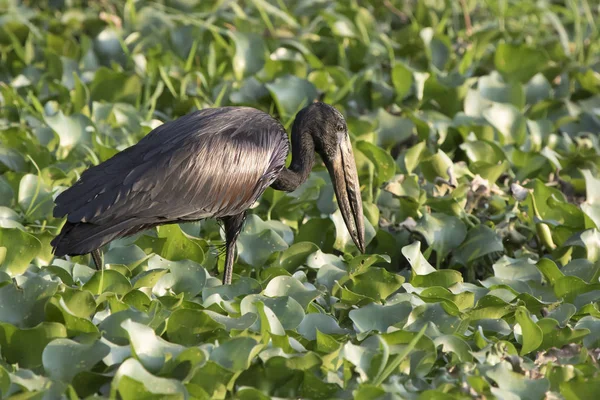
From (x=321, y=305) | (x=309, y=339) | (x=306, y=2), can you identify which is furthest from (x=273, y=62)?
(x=309, y=339)

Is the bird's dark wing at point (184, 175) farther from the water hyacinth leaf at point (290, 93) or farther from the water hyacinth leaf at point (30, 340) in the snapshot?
the water hyacinth leaf at point (290, 93)

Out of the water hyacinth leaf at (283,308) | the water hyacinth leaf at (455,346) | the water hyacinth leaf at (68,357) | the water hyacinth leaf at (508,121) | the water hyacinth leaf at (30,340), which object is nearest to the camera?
the water hyacinth leaf at (68,357)

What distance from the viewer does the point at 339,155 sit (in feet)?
17.8

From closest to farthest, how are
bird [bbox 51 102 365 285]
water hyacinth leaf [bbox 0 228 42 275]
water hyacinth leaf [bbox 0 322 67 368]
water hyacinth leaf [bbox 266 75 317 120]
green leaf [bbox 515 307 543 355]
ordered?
water hyacinth leaf [bbox 0 322 67 368]
green leaf [bbox 515 307 543 355]
bird [bbox 51 102 365 285]
water hyacinth leaf [bbox 0 228 42 275]
water hyacinth leaf [bbox 266 75 317 120]

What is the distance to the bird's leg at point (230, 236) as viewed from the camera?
16.4 feet

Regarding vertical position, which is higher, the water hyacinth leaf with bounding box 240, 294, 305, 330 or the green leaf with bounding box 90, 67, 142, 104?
the water hyacinth leaf with bounding box 240, 294, 305, 330

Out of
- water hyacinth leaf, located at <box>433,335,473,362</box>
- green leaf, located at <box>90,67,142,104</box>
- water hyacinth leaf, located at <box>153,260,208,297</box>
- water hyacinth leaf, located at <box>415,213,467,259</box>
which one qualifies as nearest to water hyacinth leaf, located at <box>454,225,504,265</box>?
water hyacinth leaf, located at <box>415,213,467,259</box>

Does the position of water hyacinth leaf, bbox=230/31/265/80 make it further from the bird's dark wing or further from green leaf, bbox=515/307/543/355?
green leaf, bbox=515/307/543/355

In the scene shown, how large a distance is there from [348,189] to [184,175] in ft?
3.30

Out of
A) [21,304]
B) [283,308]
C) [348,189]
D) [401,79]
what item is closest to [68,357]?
[21,304]

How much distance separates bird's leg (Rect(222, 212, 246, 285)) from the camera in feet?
16.4


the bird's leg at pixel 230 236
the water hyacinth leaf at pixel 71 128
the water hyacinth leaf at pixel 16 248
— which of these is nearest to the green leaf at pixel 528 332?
the bird's leg at pixel 230 236

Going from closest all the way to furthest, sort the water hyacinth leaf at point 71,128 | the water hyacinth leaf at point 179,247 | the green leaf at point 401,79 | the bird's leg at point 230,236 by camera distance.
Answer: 1. the bird's leg at point 230,236
2. the water hyacinth leaf at point 179,247
3. the water hyacinth leaf at point 71,128
4. the green leaf at point 401,79

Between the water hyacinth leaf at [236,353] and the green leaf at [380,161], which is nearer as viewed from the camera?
the water hyacinth leaf at [236,353]
